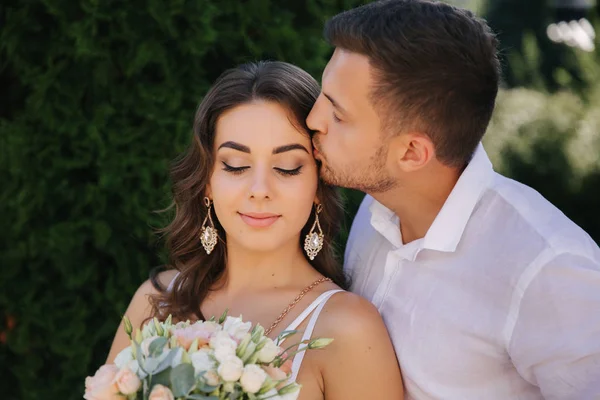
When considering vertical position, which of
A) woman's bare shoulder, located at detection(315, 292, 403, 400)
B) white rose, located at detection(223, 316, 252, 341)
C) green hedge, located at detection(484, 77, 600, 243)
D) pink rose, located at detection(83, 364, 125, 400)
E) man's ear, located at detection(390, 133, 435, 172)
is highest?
man's ear, located at detection(390, 133, 435, 172)

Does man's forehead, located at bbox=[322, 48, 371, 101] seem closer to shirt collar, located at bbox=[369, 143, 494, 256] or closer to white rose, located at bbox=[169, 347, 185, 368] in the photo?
shirt collar, located at bbox=[369, 143, 494, 256]

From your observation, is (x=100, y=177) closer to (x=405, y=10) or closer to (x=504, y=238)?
(x=405, y=10)

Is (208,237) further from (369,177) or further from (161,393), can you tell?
(161,393)

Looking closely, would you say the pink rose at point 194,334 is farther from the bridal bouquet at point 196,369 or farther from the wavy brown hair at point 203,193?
the wavy brown hair at point 203,193

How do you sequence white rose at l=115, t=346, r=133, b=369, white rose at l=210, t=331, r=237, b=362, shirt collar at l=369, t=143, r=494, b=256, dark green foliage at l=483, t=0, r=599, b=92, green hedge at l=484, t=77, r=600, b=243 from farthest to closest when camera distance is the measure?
dark green foliage at l=483, t=0, r=599, b=92 < green hedge at l=484, t=77, r=600, b=243 < shirt collar at l=369, t=143, r=494, b=256 < white rose at l=115, t=346, r=133, b=369 < white rose at l=210, t=331, r=237, b=362

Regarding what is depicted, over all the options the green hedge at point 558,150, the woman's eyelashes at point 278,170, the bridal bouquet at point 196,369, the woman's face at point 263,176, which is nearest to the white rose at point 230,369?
the bridal bouquet at point 196,369

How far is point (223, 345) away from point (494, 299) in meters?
0.93

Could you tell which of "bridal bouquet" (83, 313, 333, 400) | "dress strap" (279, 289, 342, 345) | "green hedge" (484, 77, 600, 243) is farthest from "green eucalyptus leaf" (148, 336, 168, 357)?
"green hedge" (484, 77, 600, 243)

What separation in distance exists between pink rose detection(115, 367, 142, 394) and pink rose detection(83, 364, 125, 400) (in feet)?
0.08

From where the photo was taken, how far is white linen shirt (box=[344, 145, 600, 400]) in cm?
256

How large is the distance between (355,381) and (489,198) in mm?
758

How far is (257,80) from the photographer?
305 cm

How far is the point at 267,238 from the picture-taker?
2951mm

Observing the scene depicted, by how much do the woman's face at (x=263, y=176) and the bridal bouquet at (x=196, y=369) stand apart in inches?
23.8
